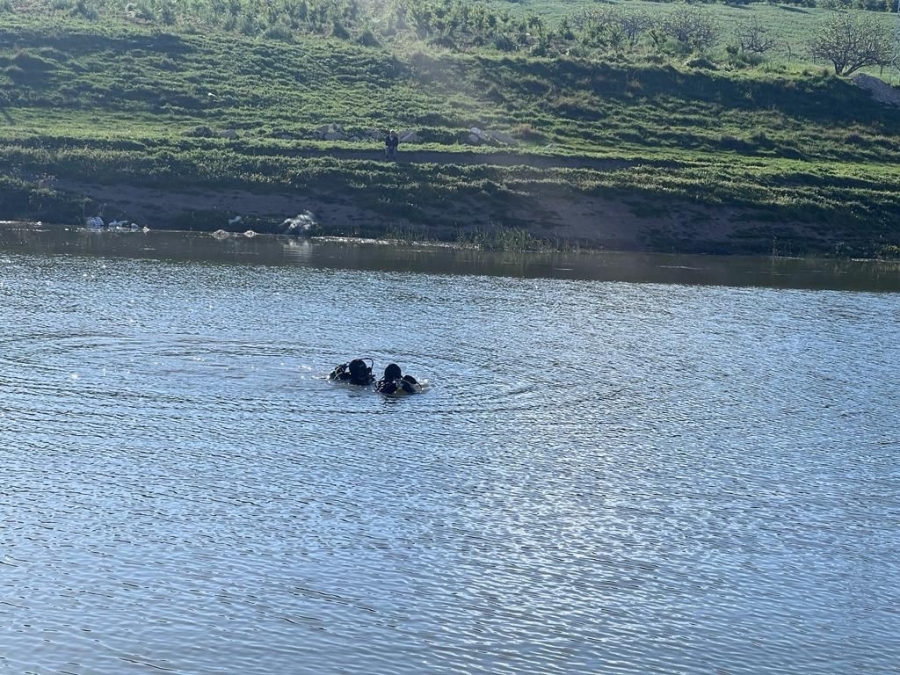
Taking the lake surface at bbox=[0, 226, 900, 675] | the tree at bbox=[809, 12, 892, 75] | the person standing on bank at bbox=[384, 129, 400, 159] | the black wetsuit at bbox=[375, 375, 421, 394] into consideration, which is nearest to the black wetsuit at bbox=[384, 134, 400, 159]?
the person standing on bank at bbox=[384, 129, 400, 159]

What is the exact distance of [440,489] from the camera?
75.8 ft

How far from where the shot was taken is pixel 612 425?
27.9 metres

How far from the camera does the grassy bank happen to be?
64.8 m

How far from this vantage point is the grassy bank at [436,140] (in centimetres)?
6481

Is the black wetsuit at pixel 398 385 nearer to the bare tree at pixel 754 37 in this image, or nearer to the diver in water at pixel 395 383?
the diver in water at pixel 395 383

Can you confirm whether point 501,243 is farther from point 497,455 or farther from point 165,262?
point 497,455

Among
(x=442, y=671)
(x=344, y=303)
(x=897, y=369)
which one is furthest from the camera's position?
(x=344, y=303)

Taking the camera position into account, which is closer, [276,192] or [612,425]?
[612,425]

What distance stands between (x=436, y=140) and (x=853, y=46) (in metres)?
45.2

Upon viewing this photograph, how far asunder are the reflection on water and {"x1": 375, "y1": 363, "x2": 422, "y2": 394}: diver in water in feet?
70.7

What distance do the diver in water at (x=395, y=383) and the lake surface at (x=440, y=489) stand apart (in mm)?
391

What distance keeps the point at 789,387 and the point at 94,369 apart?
613 inches

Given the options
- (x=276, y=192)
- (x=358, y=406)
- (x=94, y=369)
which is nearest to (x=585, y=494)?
(x=358, y=406)

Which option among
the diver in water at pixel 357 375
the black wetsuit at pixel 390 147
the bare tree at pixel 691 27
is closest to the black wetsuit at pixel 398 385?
the diver in water at pixel 357 375
